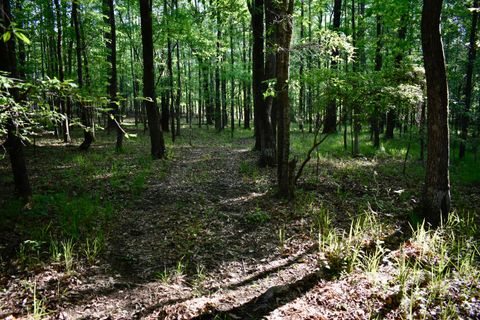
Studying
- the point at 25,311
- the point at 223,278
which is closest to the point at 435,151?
the point at 223,278

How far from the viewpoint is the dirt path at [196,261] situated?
435 centimetres

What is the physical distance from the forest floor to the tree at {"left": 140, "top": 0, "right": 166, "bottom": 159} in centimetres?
328

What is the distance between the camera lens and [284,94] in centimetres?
791

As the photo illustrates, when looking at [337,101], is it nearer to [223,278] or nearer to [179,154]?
[223,278]

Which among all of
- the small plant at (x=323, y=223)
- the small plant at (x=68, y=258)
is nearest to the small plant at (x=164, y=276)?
the small plant at (x=68, y=258)

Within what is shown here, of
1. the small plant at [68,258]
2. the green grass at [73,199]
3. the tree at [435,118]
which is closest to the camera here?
the small plant at [68,258]

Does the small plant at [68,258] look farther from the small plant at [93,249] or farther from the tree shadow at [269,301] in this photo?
the tree shadow at [269,301]

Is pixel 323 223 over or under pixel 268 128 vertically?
under

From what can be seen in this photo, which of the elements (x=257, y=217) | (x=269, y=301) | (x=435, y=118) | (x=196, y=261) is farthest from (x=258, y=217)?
(x=435, y=118)

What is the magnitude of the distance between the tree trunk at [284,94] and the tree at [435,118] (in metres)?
2.89

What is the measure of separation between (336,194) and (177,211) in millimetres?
4532

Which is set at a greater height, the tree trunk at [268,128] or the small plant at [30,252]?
the tree trunk at [268,128]

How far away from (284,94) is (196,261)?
182 inches

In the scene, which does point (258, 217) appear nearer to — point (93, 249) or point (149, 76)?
point (93, 249)
